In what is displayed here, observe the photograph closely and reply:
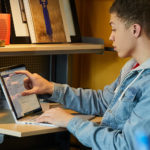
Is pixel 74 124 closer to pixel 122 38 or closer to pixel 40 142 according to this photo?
pixel 122 38

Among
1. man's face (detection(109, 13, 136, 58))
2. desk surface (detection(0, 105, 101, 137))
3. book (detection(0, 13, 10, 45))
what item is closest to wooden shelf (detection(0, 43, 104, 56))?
book (detection(0, 13, 10, 45))

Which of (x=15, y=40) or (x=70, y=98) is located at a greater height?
(x=15, y=40)

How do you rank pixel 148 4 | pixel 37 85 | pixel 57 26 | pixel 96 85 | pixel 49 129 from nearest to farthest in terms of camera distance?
1. pixel 148 4
2. pixel 49 129
3. pixel 37 85
4. pixel 57 26
5. pixel 96 85

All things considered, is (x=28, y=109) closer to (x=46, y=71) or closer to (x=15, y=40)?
(x=15, y=40)

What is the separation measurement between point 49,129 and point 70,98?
13.7 inches

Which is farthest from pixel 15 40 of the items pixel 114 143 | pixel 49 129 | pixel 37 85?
pixel 114 143

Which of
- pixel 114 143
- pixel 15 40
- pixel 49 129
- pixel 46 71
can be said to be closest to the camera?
pixel 114 143

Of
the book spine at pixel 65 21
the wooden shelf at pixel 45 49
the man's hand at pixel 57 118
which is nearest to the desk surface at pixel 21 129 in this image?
the man's hand at pixel 57 118

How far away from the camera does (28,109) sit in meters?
2.00

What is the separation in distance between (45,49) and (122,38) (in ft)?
1.95

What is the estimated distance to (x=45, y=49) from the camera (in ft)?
7.01

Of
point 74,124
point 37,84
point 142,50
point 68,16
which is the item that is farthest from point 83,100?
point 68,16

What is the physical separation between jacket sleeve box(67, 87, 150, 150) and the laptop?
0.76 ft

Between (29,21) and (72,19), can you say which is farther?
(72,19)
